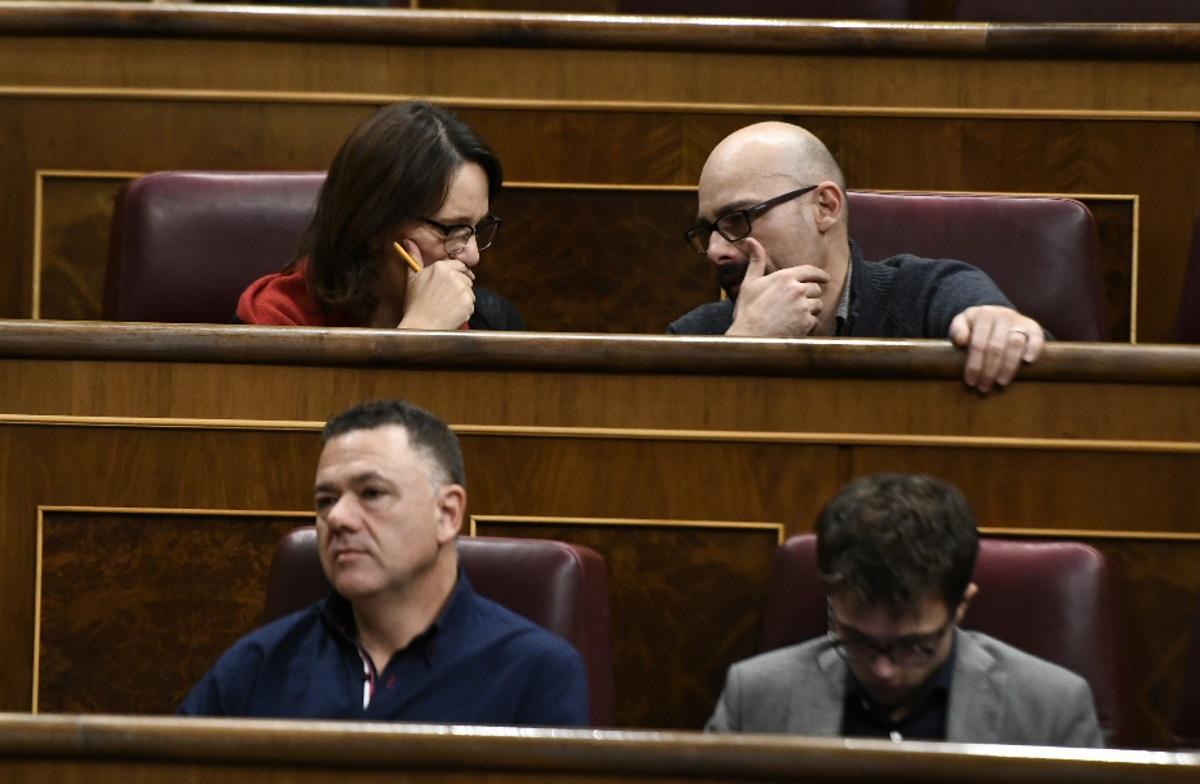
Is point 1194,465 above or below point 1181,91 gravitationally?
below

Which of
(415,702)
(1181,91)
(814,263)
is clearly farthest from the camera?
(1181,91)

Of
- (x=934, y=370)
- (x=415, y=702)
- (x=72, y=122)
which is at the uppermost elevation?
(x=72, y=122)

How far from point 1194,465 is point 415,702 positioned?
0.31 metres

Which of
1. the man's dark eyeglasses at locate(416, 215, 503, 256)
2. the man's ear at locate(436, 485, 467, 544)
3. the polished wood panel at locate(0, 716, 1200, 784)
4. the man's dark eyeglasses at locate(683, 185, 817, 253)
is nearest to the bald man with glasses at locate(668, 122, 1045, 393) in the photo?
the man's dark eyeglasses at locate(683, 185, 817, 253)

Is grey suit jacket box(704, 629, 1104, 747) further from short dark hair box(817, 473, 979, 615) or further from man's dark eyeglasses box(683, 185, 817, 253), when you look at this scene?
man's dark eyeglasses box(683, 185, 817, 253)

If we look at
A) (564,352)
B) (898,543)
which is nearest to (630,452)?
(564,352)

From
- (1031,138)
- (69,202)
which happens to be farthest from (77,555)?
(1031,138)

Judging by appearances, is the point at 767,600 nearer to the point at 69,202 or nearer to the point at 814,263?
the point at 814,263

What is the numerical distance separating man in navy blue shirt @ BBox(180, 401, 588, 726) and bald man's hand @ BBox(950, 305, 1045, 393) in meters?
0.20

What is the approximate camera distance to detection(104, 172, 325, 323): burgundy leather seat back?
3.22 ft

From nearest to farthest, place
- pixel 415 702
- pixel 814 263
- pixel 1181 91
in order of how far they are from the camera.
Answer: pixel 415 702
pixel 814 263
pixel 1181 91

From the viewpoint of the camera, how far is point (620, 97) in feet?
3.45

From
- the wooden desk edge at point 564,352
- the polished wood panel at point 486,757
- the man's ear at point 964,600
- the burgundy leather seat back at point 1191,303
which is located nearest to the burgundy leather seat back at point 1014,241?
the burgundy leather seat back at point 1191,303

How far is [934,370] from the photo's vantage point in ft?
2.47
